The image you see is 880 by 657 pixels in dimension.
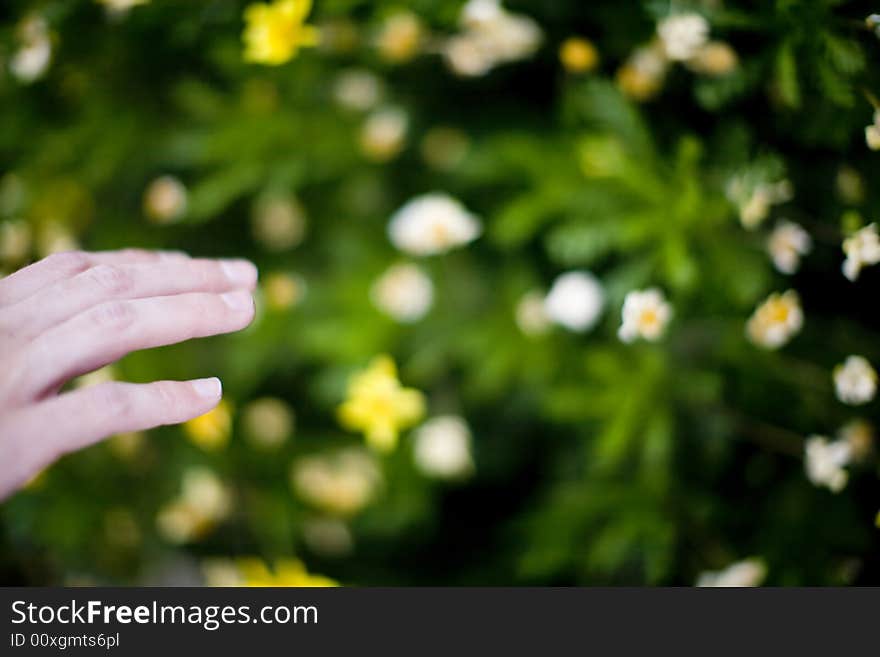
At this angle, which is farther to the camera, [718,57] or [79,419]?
[718,57]

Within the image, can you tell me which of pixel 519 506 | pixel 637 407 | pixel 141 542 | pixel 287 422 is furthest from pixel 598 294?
pixel 141 542

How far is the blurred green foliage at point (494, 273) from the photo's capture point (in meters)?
0.79

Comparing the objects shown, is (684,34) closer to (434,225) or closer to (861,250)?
(861,250)

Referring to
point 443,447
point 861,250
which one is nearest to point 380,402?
point 443,447

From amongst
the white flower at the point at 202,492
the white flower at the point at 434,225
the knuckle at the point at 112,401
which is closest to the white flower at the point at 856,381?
the white flower at the point at 434,225

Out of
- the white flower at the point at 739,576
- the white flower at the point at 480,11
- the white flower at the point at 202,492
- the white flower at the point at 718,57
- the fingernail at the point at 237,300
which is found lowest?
the white flower at the point at 739,576

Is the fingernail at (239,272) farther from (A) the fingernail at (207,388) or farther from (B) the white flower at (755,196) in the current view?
(B) the white flower at (755,196)

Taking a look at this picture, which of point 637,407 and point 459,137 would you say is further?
point 459,137

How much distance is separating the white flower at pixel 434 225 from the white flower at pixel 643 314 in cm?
30

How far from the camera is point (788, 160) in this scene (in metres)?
0.81

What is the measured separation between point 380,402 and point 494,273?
12.0 inches

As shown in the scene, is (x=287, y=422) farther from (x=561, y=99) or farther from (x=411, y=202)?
(x=561, y=99)

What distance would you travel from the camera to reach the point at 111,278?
59 centimetres

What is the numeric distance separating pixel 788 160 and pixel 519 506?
0.70 m
